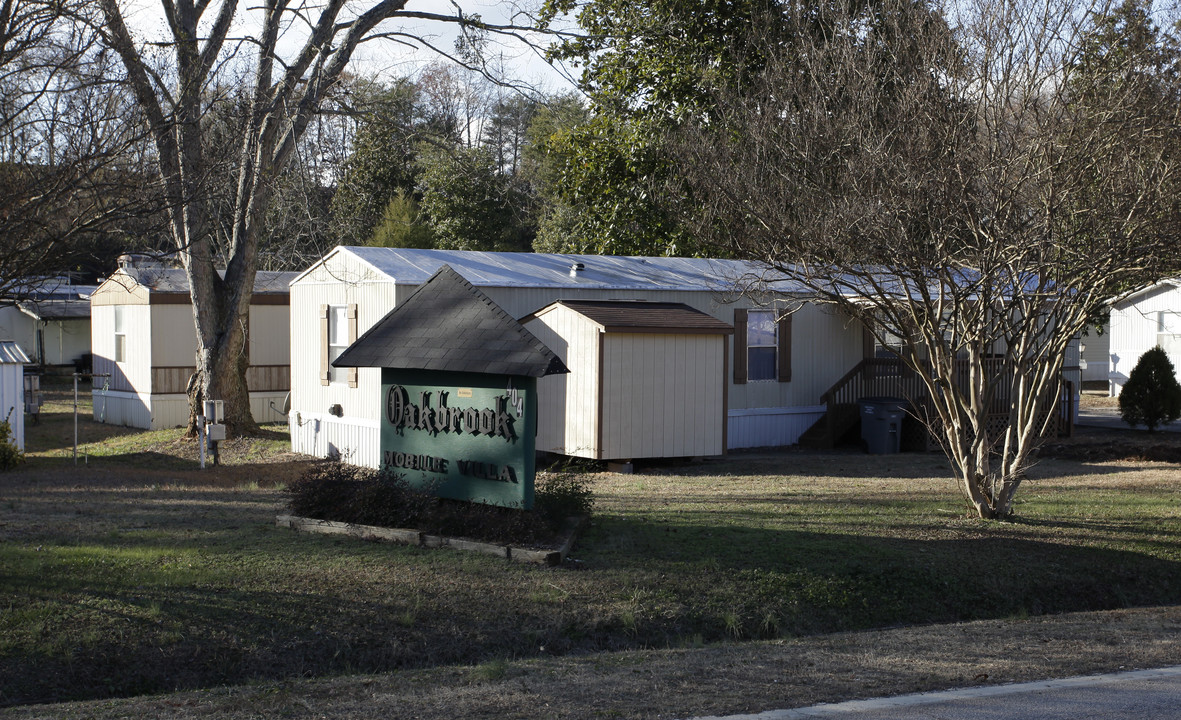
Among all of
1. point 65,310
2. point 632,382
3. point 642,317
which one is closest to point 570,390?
point 632,382

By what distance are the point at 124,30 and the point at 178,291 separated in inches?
576

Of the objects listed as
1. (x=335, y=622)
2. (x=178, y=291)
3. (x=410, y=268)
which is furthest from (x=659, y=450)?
(x=178, y=291)

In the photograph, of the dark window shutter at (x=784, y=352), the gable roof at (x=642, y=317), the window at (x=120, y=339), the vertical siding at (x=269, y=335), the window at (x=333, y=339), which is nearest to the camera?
the gable roof at (x=642, y=317)

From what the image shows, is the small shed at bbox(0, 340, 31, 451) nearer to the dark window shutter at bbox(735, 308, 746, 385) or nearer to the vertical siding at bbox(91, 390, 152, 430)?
the vertical siding at bbox(91, 390, 152, 430)

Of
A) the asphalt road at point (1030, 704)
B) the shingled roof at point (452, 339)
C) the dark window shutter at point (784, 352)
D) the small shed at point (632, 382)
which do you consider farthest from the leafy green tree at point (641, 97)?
the asphalt road at point (1030, 704)

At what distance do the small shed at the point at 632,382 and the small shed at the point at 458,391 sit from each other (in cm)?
506

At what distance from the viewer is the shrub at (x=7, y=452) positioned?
17391 millimetres

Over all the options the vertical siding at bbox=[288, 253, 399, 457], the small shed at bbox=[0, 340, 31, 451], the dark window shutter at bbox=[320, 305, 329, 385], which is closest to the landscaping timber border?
the vertical siding at bbox=[288, 253, 399, 457]

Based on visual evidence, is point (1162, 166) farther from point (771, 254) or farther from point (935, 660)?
point (935, 660)

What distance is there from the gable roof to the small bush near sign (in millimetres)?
4981

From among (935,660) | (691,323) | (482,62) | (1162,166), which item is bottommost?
(935,660)

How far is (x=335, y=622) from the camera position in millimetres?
7305

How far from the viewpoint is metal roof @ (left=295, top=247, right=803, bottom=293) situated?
656 inches

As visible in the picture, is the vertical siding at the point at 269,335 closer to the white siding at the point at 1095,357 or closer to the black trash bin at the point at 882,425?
the black trash bin at the point at 882,425
